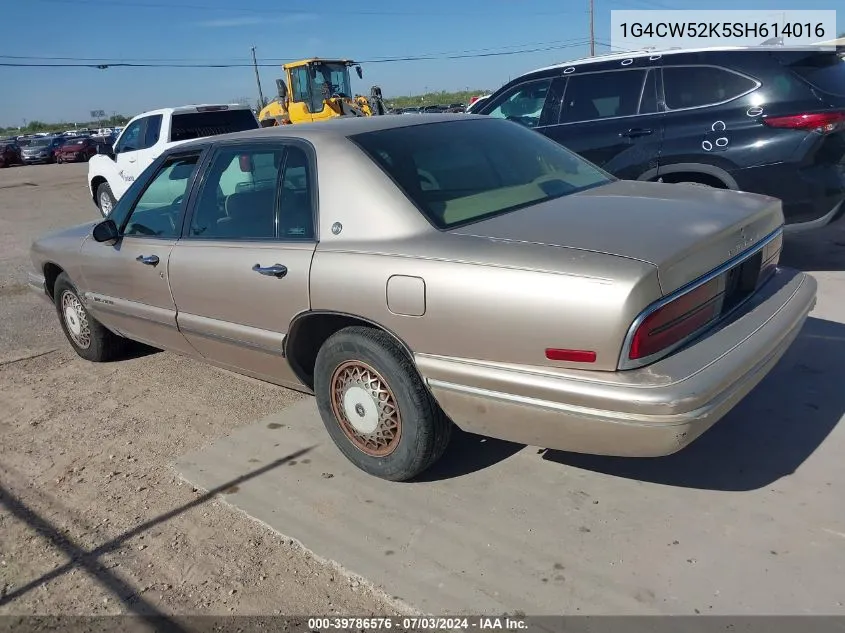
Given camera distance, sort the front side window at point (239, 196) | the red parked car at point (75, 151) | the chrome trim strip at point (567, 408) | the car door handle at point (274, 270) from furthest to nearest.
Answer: the red parked car at point (75, 151) < the front side window at point (239, 196) < the car door handle at point (274, 270) < the chrome trim strip at point (567, 408)

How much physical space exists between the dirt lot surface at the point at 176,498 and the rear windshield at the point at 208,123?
23.9 feet

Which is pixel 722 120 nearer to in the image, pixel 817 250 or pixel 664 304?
pixel 817 250

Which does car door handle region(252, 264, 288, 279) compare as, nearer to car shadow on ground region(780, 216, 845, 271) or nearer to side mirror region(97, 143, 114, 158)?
car shadow on ground region(780, 216, 845, 271)

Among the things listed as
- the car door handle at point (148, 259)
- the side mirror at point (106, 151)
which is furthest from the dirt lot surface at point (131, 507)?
the side mirror at point (106, 151)

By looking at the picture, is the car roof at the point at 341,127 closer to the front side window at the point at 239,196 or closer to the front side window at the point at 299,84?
the front side window at the point at 239,196

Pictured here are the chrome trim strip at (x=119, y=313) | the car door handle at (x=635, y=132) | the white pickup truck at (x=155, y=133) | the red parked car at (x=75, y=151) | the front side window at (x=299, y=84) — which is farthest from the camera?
the red parked car at (x=75, y=151)

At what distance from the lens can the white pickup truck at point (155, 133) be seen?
11.4m

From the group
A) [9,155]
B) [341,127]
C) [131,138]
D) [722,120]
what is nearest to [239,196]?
[341,127]

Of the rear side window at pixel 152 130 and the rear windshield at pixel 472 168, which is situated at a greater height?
the rear side window at pixel 152 130

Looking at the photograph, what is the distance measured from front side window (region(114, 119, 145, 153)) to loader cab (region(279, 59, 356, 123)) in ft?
33.5

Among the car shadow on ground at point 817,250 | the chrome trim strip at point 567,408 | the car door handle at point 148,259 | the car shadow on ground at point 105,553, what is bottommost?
the car shadow on ground at point 105,553

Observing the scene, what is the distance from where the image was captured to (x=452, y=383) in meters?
2.74

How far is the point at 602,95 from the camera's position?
20.9ft

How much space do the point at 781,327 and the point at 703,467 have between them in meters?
0.70
